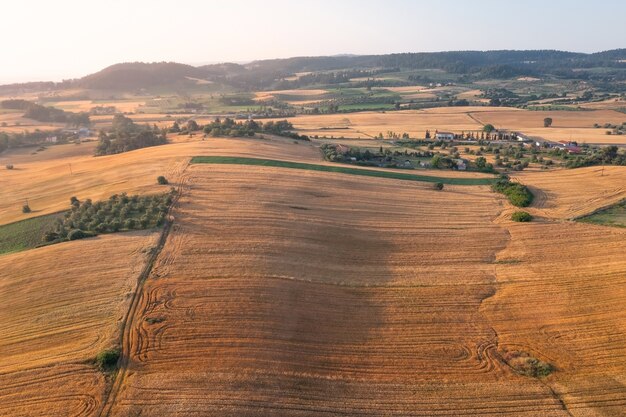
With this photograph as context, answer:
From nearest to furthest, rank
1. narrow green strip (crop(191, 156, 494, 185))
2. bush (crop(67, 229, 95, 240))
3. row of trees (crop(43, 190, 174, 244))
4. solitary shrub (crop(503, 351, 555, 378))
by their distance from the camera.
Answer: solitary shrub (crop(503, 351, 555, 378))
bush (crop(67, 229, 95, 240))
row of trees (crop(43, 190, 174, 244))
narrow green strip (crop(191, 156, 494, 185))

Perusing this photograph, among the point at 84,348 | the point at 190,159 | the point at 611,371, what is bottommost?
the point at 611,371

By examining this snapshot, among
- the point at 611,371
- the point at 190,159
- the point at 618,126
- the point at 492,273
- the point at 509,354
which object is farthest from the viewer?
the point at 618,126

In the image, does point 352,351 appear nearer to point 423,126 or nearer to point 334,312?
point 334,312

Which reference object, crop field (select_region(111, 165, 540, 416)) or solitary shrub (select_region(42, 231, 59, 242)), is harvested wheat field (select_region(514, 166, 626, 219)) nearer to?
crop field (select_region(111, 165, 540, 416))

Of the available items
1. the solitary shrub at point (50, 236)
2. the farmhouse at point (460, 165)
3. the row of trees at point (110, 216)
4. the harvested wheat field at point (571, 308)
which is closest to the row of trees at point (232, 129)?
the farmhouse at point (460, 165)

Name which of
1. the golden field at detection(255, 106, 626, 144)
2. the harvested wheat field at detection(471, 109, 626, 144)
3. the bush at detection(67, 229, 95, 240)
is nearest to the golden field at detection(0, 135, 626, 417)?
the bush at detection(67, 229, 95, 240)

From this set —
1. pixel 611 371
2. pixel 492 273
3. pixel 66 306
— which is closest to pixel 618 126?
pixel 492 273
